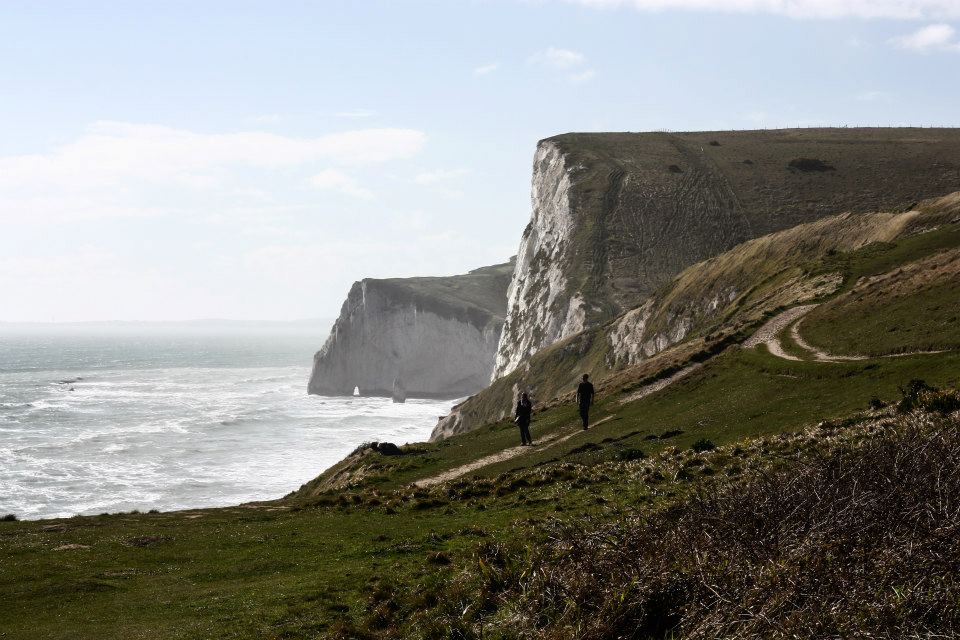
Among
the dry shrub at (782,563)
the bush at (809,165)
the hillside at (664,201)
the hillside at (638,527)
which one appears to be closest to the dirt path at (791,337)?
the hillside at (638,527)

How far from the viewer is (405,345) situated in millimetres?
189000

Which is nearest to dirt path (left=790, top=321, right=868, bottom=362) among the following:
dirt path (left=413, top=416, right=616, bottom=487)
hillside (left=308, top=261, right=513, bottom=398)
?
dirt path (left=413, top=416, right=616, bottom=487)

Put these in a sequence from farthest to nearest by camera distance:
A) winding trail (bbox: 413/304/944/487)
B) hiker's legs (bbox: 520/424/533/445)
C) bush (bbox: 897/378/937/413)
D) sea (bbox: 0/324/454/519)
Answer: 1. sea (bbox: 0/324/454/519)
2. hiker's legs (bbox: 520/424/533/445)
3. winding trail (bbox: 413/304/944/487)
4. bush (bbox: 897/378/937/413)

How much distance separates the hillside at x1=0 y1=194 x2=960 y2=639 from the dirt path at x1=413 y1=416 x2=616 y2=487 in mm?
201

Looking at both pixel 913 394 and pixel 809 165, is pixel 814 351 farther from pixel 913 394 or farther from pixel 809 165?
pixel 809 165

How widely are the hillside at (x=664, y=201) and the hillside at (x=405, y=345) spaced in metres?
48.1

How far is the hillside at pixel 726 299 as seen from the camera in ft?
163

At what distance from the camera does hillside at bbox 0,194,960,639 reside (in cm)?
913

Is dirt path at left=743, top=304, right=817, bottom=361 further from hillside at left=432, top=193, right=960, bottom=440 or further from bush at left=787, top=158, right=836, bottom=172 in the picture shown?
bush at left=787, top=158, right=836, bottom=172

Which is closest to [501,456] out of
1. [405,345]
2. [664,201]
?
[664,201]

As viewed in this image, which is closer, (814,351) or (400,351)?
(814,351)

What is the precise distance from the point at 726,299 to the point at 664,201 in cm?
5434

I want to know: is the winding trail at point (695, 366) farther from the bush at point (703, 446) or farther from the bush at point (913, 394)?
the bush at point (703, 446)

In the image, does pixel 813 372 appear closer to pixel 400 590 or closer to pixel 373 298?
pixel 400 590
